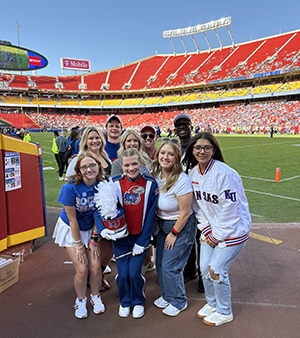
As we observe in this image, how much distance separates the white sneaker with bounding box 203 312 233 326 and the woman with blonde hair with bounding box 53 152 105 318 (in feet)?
3.60

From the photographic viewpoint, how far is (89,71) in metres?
72.9

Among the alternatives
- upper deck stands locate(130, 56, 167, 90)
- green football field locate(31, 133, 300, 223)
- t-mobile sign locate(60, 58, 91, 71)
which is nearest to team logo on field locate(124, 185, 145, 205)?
green football field locate(31, 133, 300, 223)

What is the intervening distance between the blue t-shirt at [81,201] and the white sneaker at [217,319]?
4.99 ft

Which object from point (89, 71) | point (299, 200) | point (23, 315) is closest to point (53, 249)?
point (23, 315)

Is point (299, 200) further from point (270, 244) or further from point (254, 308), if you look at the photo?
point (254, 308)

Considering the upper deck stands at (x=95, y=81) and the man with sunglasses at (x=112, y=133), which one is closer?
the man with sunglasses at (x=112, y=133)

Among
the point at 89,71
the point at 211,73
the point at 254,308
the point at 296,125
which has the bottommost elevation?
the point at 254,308

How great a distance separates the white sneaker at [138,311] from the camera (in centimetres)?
263

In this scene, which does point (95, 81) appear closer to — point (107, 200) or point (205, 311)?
point (107, 200)

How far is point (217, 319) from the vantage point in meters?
2.52

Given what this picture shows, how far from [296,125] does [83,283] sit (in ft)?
116

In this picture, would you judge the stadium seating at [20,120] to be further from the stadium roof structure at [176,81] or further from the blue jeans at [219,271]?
the blue jeans at [219,271]

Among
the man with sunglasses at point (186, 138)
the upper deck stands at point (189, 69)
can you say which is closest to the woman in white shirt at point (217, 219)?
the man with sunglasses at point (186, 138)

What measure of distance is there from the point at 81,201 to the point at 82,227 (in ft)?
1.02
